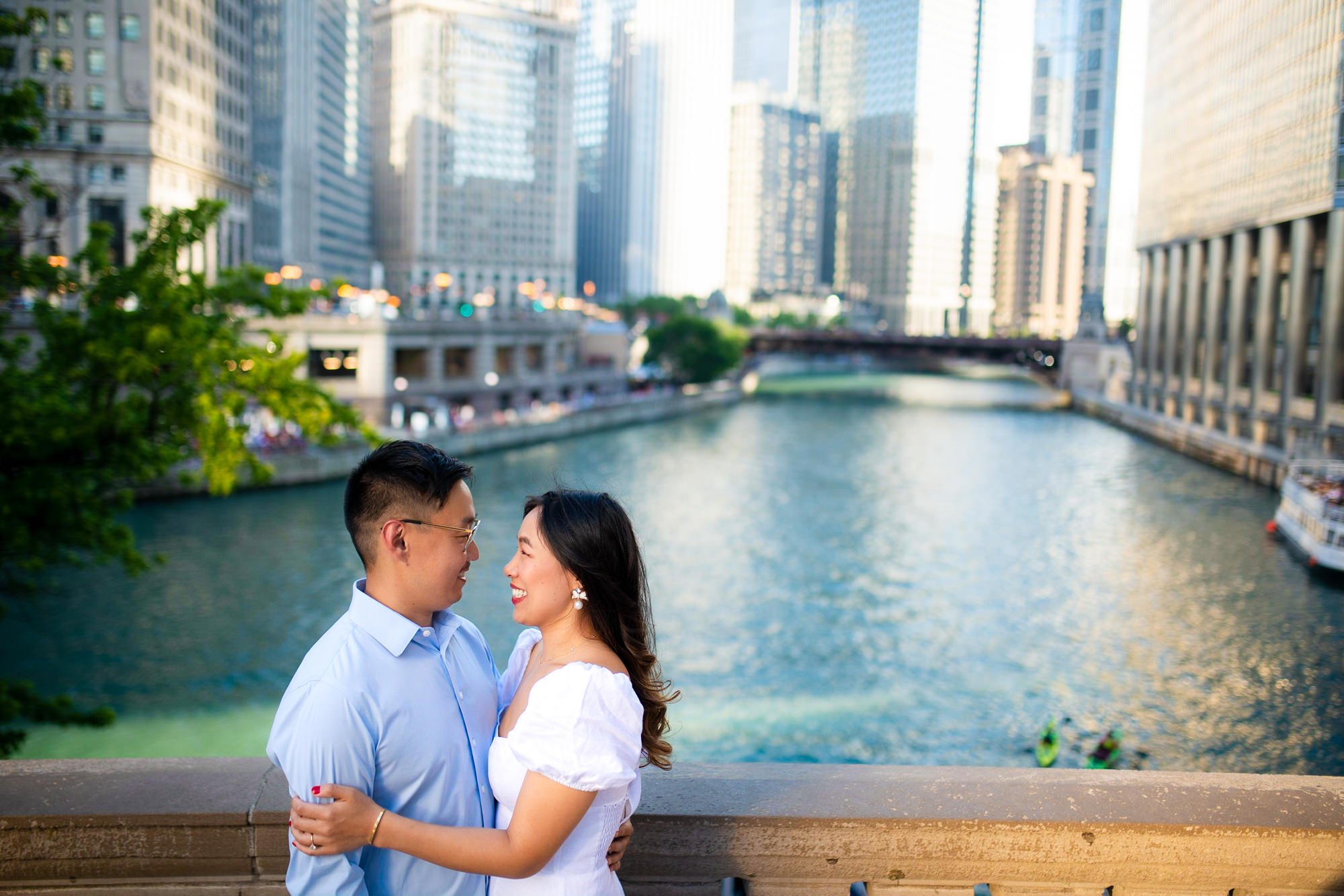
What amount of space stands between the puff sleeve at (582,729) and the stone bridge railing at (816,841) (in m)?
1.07

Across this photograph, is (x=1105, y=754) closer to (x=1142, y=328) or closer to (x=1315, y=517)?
(x=1315, y=517)

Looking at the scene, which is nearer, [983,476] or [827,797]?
[827,797]

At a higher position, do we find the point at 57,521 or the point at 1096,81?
the point at 1096,81

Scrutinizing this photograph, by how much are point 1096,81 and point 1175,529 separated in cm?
15375

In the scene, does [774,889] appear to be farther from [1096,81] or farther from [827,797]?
[1096,81]

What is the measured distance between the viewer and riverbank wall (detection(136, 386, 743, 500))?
44.1 metres

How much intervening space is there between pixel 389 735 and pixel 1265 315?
76.8m

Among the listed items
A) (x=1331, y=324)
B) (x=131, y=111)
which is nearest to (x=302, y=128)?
(x=131, y=111)

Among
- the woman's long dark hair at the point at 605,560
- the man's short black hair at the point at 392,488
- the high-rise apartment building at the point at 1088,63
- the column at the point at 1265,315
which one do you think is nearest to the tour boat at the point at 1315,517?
the column at the point at 1265,315

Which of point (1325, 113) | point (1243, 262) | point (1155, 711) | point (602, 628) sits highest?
point (1325, 113)

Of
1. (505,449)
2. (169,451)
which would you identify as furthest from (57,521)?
(505,449)

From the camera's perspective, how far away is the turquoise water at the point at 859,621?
74.3 ft

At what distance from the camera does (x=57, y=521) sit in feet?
50.1

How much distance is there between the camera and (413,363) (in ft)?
257
